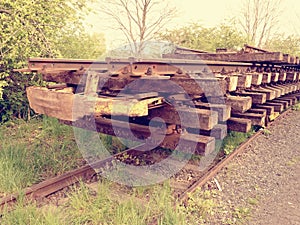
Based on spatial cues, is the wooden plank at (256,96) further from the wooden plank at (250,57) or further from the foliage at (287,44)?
the foliage at (287,44)

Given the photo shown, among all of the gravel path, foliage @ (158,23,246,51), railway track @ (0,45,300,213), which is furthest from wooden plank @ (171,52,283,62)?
foliage @ (158,23,246,51)

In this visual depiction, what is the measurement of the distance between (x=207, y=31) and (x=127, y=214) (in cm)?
1459

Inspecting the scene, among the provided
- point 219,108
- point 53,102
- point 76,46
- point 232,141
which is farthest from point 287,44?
point 53,102

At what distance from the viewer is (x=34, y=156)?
4.20m

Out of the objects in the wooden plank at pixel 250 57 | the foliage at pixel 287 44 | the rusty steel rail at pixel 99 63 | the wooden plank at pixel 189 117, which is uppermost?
the foliage at pixel 287 44

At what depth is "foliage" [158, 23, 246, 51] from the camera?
14.8 metres

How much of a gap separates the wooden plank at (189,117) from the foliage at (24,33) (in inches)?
125

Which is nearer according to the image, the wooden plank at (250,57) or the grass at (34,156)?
the grass at (34,156)

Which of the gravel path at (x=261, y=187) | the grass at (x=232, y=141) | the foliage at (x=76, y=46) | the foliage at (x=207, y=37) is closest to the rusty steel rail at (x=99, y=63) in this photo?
the gravel path at (x=261, y=187)

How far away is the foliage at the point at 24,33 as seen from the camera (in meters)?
4.67

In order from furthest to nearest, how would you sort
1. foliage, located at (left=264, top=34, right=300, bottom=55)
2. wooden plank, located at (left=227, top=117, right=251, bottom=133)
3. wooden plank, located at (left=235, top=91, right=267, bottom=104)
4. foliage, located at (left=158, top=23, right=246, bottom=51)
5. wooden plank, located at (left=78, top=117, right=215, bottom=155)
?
1. foliage, located at (left=264, top=34, right=300, bottom=55)
2. foliage, located at (left=158, top=23, right=246, bottom=51)
3. wooden plank, located at (left=235, top=91, right=267, bottom=104)
4. wooden plank, located at (left=227, top=117, right=251, bottom=133)
5. wooden plank, located at (left=78, top=117, right=215, bottom=155)

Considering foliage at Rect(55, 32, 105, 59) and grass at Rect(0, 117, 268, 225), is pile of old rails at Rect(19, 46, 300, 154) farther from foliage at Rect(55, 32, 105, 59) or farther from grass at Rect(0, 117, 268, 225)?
foliage at Rect(55, 32, 105, 59)

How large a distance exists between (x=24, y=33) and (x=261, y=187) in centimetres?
478

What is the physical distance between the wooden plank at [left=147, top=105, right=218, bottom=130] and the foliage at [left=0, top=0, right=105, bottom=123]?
3.17 meters
